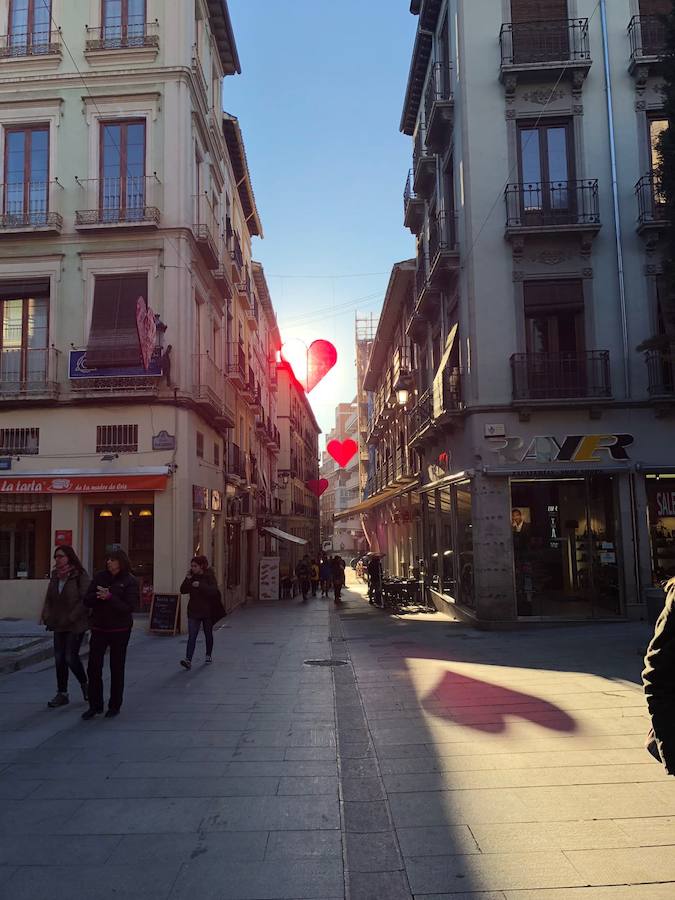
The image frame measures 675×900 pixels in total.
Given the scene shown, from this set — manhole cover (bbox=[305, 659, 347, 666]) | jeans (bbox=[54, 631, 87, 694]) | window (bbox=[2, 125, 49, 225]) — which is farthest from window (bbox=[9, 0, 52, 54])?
manhole cover (bbox=[305, 659, 347, 666])

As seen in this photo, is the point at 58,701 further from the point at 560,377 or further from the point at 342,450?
the point at 342,450

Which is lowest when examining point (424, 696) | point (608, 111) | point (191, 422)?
point (424, 696)

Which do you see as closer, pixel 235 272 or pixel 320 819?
pixel 320 819

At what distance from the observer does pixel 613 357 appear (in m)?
15.2

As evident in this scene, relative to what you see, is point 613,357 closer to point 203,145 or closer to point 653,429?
point 653,429

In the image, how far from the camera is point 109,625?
24.7 ft

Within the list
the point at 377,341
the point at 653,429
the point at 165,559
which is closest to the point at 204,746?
the point at 165,559

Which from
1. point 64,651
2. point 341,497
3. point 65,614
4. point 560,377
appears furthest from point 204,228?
point 341,497

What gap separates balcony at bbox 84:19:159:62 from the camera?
17.1 m

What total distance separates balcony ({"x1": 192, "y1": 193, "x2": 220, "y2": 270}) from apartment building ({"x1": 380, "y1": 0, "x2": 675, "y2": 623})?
5847 mm

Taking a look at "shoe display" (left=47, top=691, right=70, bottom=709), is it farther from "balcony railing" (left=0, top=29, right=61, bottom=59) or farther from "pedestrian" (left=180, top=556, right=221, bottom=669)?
"balcony railing" (left=0, top=29, right=61, bottom=59)

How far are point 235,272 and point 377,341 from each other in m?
11.9

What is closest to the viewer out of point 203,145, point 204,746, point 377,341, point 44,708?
point 204,746

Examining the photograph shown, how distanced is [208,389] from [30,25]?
983 centimetres
